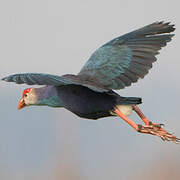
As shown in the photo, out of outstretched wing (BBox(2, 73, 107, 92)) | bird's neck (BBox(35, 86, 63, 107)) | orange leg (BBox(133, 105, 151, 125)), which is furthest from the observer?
orange leg (BBox(133, 105, 151, 125))

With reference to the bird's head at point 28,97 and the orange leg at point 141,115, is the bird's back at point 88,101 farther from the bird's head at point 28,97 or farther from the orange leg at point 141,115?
the bird's head at point 28,97

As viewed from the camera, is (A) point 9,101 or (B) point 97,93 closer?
(B) point 97,93

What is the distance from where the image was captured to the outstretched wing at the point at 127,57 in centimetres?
938

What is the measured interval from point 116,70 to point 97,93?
553 millimetres

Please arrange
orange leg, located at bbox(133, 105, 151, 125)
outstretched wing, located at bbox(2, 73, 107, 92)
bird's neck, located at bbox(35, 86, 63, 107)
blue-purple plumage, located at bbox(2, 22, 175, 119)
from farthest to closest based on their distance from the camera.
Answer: orange leg, located at bbox(133, 105, 151, 125) → bird's neck, located at bbox(35, 86, 63, 107) → blue-purple plumage, located at bbox(2, 22, 175, 119) → outstretched wing, located at bbox(2, 73, 107, 92)

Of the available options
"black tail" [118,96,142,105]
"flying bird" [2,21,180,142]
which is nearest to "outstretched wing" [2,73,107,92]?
"flying bird" [2,21,180,142]

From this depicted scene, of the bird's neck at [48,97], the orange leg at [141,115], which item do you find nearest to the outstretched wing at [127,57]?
the orange leg at [141,115]

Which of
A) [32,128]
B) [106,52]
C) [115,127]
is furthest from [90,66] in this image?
[32,128]

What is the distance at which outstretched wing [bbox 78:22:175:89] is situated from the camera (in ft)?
30.8

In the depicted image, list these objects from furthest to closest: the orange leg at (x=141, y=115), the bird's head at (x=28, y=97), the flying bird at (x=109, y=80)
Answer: the bird's head at (x=28, y=97)
the orange leg at (x=141, y=115)
the flying bird at (x=109, y=80)

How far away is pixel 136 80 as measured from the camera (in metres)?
9.31

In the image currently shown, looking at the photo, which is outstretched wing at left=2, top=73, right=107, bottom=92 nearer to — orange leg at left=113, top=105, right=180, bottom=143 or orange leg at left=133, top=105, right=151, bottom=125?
orange leg at left=113, top=105, right=180, bottom=143

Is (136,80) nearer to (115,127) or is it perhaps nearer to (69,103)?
(69,103)

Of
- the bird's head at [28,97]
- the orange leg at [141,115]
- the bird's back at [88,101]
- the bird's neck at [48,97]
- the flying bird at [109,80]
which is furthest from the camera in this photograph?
the bird's head at [28,97]
